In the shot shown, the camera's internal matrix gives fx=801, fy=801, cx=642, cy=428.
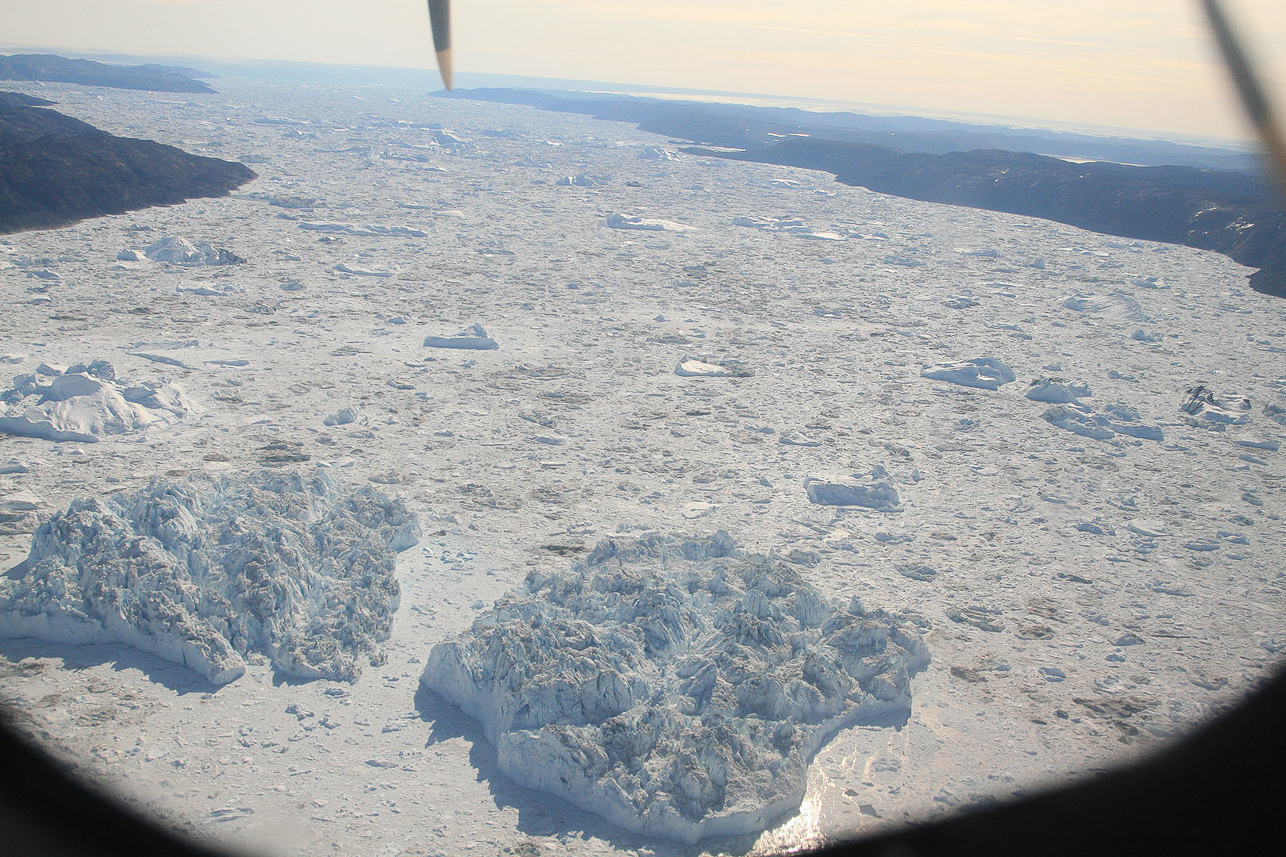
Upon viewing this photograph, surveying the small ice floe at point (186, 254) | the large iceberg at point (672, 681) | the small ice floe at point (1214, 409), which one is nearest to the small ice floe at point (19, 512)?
the large iceberg at point (672, 681)

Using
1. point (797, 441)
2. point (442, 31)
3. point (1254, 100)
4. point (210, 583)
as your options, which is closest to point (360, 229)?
point (797, 441)

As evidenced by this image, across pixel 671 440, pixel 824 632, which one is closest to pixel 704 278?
pixel 671 440

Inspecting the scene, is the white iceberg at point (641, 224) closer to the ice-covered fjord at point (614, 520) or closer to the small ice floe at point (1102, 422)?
the ice-covered fjord at point (614, 520)

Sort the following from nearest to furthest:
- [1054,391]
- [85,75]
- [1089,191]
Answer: [1054,391], [1089,191], [85,75]

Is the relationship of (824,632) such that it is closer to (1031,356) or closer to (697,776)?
(697,776)

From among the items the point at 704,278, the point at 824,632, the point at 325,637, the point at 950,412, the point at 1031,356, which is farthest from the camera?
the point at 704,278

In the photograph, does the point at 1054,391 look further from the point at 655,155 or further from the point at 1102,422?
the point at 655,155
